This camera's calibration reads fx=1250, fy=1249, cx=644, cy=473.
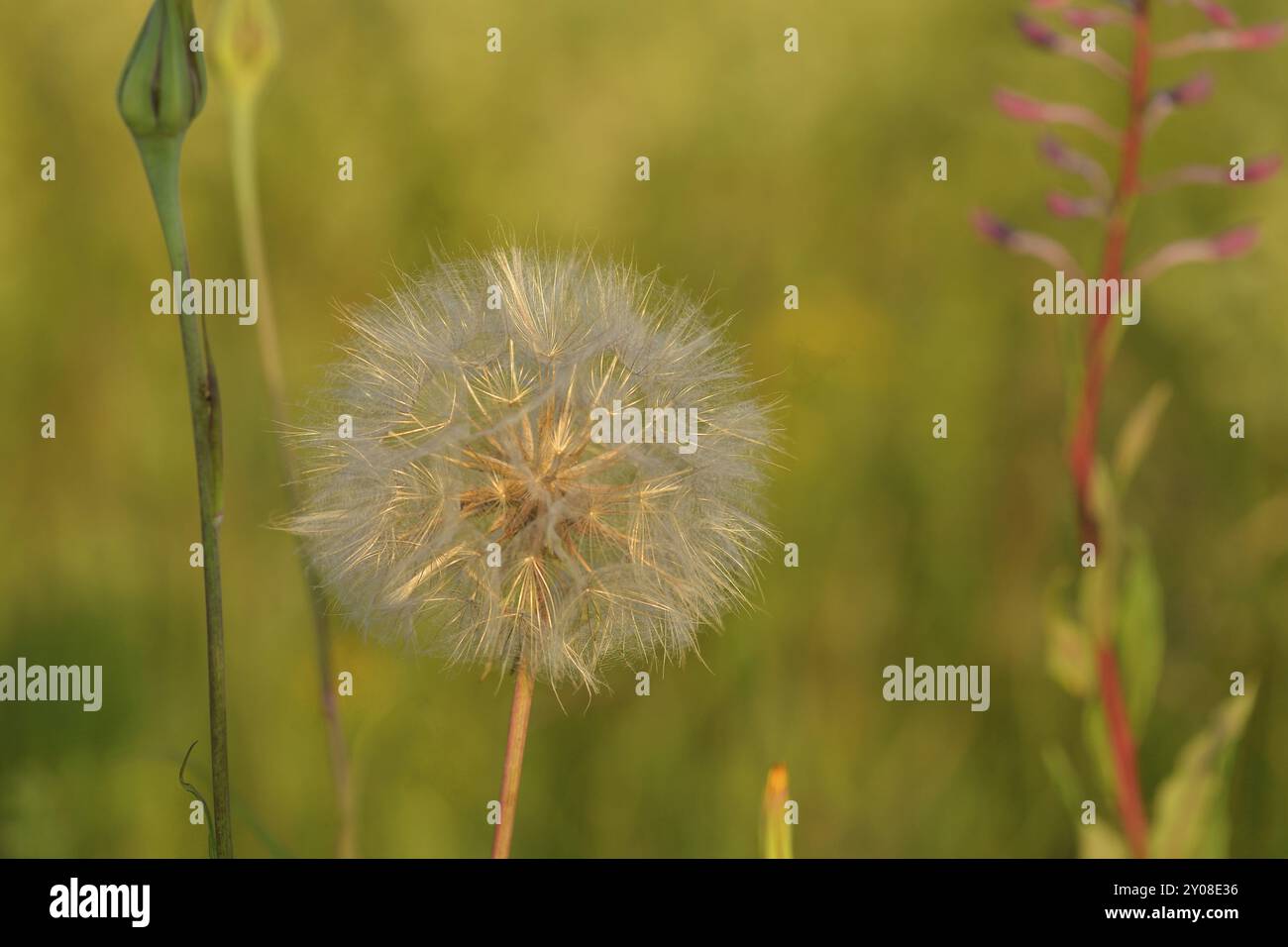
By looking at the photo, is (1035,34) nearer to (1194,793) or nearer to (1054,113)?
(1054,113)

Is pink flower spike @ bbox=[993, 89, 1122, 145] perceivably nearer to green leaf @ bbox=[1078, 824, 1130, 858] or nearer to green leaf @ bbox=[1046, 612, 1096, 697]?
green leaf @ bbox=[1046, 612, 1096, 697]

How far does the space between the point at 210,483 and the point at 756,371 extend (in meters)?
1.90

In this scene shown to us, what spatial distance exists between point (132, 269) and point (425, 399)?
6.13 ft

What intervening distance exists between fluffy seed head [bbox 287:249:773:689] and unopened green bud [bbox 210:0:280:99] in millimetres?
443

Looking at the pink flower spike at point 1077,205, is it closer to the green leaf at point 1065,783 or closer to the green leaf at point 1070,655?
the green leaf at point 1070,655

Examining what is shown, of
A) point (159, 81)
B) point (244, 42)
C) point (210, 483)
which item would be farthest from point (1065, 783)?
point (244, 42)

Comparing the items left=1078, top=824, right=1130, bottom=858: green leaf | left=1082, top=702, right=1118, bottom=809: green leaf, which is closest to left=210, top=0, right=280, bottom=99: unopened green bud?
left=1082, top=702, right=1118, bottom=809: green leaf

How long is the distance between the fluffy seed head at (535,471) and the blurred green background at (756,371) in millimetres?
688

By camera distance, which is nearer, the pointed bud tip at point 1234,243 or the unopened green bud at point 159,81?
the unopened green bud at point 159,81

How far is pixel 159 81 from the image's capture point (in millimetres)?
1376

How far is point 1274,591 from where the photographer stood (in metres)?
2.87

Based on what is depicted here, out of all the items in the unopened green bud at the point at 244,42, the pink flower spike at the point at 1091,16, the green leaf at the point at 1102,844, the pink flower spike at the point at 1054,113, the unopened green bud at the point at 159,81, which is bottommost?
the green leaf at the point at 1102,844

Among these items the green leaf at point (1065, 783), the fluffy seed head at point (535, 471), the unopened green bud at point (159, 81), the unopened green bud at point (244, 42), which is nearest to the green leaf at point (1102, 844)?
the green leaf at point (1065, 783)

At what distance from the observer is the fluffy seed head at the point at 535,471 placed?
158 centimetres
